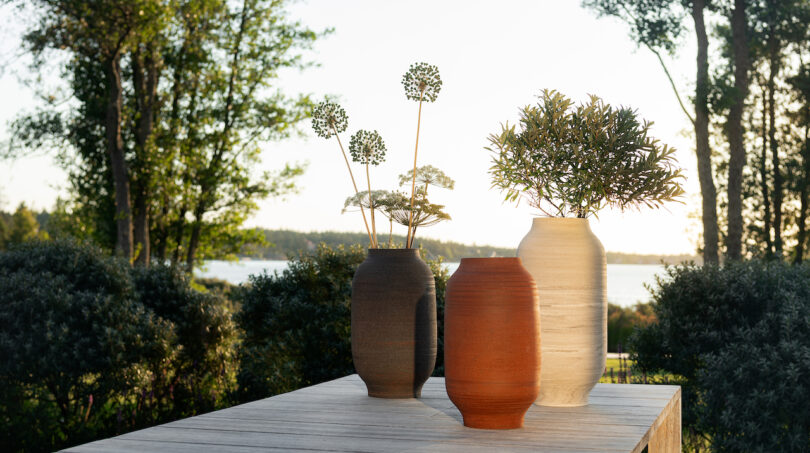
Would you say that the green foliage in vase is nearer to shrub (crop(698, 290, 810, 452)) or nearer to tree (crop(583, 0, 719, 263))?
shrub (crop(698, 290, 810, 452))

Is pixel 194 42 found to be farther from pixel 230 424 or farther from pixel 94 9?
pixel 230 424

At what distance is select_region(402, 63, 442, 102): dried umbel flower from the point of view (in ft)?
10.8

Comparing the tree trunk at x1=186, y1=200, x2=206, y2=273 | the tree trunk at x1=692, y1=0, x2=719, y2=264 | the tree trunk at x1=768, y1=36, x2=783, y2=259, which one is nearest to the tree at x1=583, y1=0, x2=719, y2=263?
the tree trunk at x1=692, y1=0, x2=719, y2=264

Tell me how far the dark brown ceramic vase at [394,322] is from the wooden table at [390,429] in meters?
0.11

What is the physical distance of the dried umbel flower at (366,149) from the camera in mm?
3377

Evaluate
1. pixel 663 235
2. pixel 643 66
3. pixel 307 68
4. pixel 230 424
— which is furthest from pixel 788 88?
pixel 230 424

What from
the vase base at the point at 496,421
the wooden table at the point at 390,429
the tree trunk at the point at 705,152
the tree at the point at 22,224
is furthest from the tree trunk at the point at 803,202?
the tree at the point at 22,224

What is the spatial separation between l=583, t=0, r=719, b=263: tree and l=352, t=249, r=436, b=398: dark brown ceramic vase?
1080cm

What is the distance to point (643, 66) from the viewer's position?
46.8 ft

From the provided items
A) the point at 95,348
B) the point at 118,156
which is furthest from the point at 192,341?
the point at 118,156

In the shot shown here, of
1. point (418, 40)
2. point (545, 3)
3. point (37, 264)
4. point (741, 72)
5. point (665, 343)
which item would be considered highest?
point (741, 72)

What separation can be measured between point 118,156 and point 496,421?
13.1 meters

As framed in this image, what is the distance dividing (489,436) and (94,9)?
13.4m

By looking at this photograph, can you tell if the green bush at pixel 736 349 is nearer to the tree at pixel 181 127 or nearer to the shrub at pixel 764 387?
the shrub at pixel 764 387
